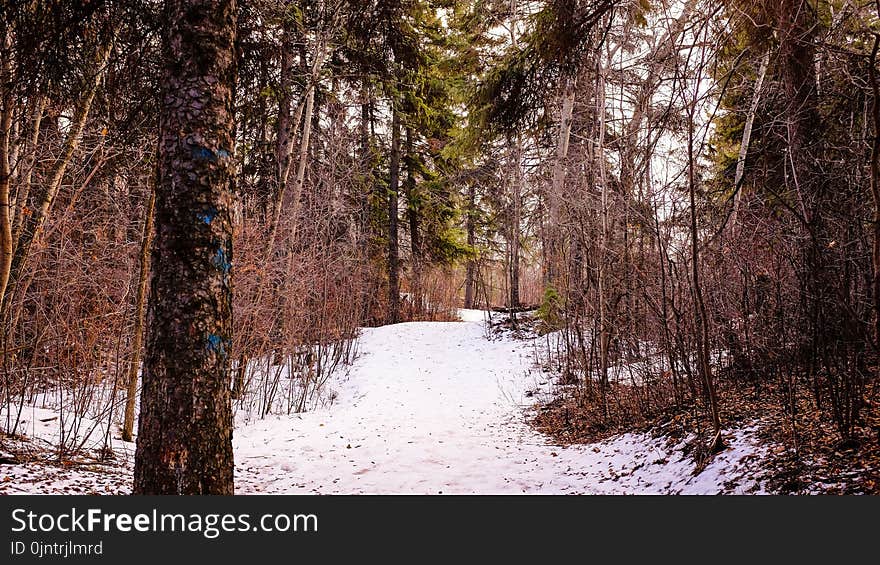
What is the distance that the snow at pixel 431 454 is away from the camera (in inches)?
169

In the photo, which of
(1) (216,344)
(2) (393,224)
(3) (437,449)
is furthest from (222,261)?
(2) (393,224)

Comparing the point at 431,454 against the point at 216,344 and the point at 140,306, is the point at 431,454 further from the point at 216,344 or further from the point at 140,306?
the point at 216,344

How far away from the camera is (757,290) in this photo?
6176 mm

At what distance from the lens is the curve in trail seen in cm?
494

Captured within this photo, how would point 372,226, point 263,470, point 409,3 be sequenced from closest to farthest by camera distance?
point 409,3 → point 263,470 → point 372,226

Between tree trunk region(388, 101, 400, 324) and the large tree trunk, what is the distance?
13858 millimetres

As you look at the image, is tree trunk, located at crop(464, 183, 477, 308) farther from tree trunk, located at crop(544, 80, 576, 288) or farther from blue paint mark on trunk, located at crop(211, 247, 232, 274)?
blue paint mark on trunk, located at crop(211, 247, 232, 274)

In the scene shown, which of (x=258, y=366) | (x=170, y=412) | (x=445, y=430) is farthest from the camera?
(x=258, y=366)

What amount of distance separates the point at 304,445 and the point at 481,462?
2.39 metres

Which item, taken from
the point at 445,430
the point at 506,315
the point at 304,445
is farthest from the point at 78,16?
the point at 506,315

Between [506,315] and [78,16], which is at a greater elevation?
[78,16]

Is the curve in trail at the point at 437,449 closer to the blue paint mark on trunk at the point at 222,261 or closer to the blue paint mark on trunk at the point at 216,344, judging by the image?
the blue paint mark on trunk at the point at 216,344

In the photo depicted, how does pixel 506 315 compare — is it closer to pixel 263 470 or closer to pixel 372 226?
pixel 372 226

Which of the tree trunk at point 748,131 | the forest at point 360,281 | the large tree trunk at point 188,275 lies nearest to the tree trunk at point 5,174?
the forest at point 360,281
